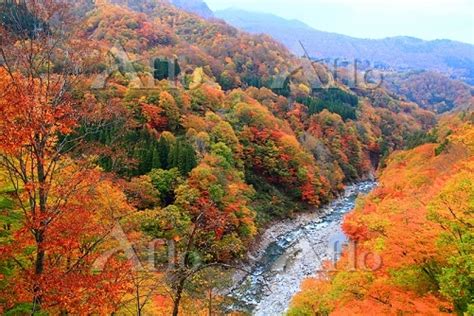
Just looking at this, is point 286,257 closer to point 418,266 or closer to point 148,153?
point 148,153

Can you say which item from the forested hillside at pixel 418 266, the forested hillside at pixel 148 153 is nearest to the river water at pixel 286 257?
the forested hillside at pixel 148 153

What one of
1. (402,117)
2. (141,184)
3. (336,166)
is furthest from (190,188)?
(402,117)

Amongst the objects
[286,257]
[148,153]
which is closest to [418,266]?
[286,257]

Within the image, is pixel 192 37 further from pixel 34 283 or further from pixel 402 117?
pixel 34 283

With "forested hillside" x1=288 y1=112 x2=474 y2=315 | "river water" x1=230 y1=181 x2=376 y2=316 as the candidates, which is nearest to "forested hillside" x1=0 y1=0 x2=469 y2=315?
"river water" x1=230 y1=181 x2=376 y2=316

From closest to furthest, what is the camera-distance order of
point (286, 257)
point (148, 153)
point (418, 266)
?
point (418, 266), point (148, 153), point (286, 257)

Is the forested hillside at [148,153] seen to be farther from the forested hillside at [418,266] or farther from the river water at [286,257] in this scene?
the forested hillside at [418,266]

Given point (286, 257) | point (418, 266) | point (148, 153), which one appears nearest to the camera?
point (418, 266)
